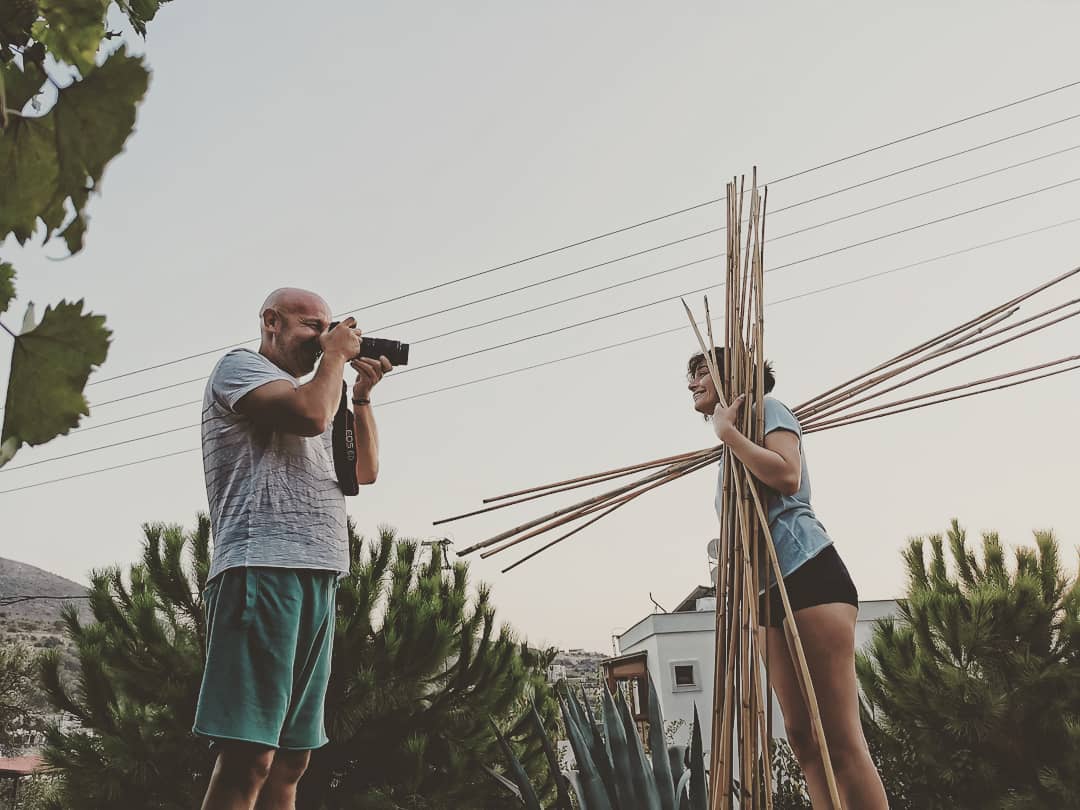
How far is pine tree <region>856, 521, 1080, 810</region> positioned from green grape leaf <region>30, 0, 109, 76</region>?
577 centimetres

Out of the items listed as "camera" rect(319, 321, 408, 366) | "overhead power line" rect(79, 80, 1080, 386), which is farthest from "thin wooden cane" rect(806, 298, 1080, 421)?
"overhead power line" rect(79, 80, 1080, 386)

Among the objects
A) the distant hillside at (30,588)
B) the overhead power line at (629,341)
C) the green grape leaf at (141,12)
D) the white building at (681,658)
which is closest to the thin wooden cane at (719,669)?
the green grape leaf at (141,12)

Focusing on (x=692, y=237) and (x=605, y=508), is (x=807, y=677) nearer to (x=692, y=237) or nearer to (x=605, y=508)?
(x=605, y=508)

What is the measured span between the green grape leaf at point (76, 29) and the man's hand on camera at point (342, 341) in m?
1.09

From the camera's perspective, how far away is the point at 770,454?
4.35 feet

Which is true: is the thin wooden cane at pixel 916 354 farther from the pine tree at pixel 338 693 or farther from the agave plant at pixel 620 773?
the pine tree at pixel 338 693

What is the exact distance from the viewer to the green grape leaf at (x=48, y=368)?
0.20m

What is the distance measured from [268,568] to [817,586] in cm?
89

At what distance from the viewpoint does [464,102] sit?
6.57 metres

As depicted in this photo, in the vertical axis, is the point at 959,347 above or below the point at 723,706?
above

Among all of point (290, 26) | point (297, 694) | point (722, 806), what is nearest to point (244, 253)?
point (290, 26)

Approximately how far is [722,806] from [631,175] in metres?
6.64

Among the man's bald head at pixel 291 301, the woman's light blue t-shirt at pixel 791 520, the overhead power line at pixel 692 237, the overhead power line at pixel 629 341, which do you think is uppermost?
the overhead power line at pixel 692 237

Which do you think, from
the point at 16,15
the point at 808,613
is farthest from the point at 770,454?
A: the point at 16,15
